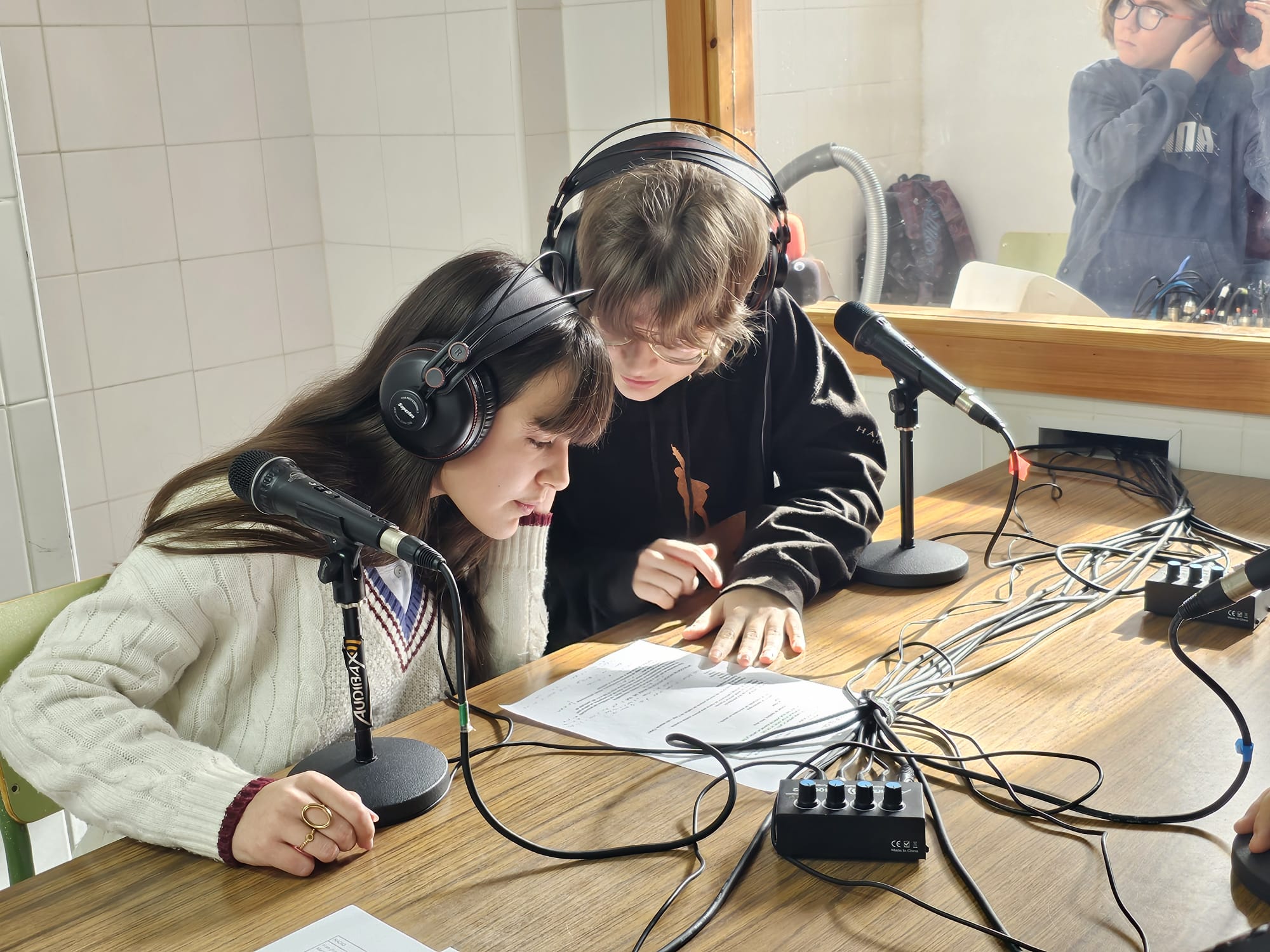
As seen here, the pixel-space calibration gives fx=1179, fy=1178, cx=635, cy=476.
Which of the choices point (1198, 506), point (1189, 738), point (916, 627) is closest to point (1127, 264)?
point (1198, 506)

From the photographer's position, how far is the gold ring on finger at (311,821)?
0.91m

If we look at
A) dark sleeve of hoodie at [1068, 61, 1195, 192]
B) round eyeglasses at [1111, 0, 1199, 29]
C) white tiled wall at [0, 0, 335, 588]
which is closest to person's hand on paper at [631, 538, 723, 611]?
dark sleeve of hoodie at [1068, 61, 1195, 192]

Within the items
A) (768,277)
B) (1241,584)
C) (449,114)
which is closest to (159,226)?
(449,114)

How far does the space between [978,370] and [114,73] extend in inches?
75.2

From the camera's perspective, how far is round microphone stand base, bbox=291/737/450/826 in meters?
0.98

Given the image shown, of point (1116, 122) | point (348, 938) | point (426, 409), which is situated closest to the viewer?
point (348, 938)

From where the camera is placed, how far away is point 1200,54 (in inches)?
70.6

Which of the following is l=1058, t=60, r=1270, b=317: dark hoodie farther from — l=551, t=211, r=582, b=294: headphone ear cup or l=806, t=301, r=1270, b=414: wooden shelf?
l=551, t=211, r=582, b=294: headphone ear cup

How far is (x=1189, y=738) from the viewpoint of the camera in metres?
1.07

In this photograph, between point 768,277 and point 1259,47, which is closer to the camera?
point 768,277

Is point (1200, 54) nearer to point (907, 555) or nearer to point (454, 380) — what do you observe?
point (907, 555)

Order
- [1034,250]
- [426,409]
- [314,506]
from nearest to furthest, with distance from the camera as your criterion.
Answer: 1. [314,506]
2. [426,409]
3. [1034,250]

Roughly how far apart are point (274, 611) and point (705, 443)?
0.73 m

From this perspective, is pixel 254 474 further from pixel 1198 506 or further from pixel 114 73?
pixel 114 73
